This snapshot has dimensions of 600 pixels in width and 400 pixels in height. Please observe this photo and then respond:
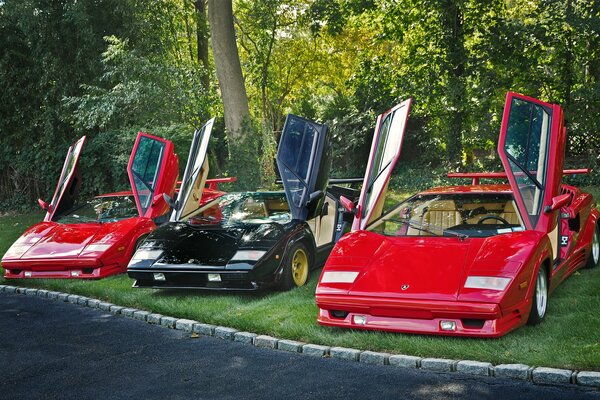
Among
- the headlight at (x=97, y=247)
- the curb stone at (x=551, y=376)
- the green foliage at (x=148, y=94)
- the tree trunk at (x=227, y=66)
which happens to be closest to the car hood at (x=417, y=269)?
the curb stone at (x=551, y=376)

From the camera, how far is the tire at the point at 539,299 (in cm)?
657

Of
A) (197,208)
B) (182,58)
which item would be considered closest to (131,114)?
(182,58)

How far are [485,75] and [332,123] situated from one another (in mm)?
8362

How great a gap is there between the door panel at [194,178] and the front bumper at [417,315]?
3.74 m

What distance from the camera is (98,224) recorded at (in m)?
11.4

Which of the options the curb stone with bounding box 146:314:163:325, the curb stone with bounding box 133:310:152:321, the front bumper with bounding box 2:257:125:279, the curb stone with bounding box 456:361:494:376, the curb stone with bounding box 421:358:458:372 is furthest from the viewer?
the front bumper with bounding box 2:257:125:279

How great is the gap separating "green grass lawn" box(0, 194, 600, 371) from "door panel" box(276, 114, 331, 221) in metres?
1.01

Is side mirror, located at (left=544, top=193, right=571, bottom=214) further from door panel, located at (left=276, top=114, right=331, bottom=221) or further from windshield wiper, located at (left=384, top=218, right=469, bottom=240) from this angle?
door panel, located at (left=276, top=114, right=331, bottom=221)

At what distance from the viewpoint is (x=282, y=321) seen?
739 cm

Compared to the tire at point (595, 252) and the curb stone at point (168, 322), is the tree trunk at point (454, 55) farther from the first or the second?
the curb stone at point (168, 322)

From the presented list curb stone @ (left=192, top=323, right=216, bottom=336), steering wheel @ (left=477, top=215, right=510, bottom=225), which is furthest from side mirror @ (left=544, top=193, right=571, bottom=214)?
curb stone @ (left=192, top=323, right=216, bottom=336)

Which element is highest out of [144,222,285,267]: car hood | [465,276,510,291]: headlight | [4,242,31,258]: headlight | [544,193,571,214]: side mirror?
[544,193,571,214]: side mirror

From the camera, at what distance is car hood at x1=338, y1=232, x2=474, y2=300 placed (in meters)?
6.28

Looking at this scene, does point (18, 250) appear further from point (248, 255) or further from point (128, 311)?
point (248, 255)
